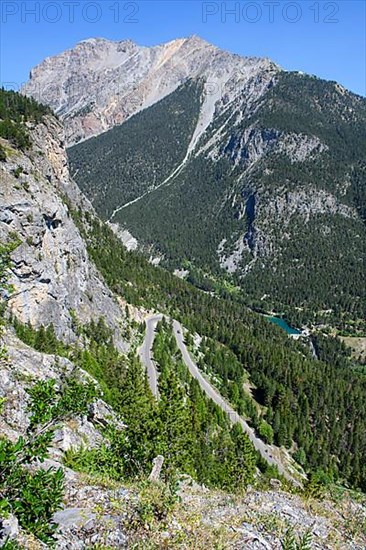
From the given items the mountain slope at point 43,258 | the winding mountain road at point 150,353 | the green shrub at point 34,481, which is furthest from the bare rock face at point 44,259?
the green shrub at point 34,481

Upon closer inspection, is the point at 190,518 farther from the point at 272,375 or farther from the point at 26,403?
the point at 272,375

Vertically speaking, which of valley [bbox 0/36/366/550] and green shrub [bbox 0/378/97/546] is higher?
green shrub [bbox 0/378/97/546]

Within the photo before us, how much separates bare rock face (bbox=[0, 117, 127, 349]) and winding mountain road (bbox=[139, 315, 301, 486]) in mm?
7538

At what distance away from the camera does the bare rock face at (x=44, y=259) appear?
224ft

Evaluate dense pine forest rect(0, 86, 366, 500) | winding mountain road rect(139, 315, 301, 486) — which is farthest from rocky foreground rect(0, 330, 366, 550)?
winding mountain road rect(139, 315, 301, 486)

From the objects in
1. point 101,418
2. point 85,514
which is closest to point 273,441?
point 101,418

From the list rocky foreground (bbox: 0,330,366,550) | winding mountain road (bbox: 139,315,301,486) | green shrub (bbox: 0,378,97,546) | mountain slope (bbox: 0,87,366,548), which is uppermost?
green shrub (bbox: 0,378,97,546)

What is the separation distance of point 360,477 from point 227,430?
27.5m

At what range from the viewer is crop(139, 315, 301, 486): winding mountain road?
83062 mm

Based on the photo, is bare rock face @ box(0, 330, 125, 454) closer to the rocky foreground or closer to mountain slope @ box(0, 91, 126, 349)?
the rocky foreground

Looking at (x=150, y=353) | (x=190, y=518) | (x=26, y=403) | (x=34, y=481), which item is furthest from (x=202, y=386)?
(x=34, y=481)

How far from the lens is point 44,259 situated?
2980 inches

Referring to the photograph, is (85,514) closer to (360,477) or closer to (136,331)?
(360,477)

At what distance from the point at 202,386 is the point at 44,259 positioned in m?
44.6
